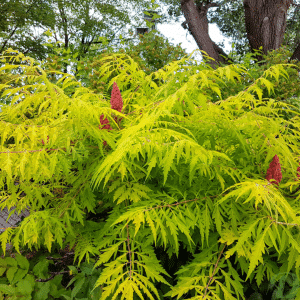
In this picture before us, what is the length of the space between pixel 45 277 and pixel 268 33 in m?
8.38

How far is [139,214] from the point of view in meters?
1.28

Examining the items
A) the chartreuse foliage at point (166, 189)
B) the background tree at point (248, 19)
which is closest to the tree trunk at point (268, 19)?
the background tree at point (248, 19)

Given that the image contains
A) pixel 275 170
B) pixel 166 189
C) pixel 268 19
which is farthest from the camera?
pixel 268 19

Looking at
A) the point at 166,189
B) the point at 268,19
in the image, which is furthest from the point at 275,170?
the point at 268,19

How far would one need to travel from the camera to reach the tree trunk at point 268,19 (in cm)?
742

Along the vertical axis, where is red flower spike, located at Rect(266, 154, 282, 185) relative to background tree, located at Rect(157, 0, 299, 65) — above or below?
below

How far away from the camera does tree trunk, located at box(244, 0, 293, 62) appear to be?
292 inches

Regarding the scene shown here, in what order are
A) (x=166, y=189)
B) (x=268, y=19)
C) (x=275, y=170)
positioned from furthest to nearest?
1. (x=268, y=19)
2. (x=166, y=189)
3. (x=275, y=170)

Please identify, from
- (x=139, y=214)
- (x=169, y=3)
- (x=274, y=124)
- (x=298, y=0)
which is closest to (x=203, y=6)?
(x=169, y=3)

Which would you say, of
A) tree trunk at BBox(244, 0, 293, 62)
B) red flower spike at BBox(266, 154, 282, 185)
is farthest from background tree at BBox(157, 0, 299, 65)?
red flower spike at BBox(266, 154, 282, 185)

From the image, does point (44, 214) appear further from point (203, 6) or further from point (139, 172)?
point (203, 6)

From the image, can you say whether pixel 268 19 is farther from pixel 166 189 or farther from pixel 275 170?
pixel 166 189

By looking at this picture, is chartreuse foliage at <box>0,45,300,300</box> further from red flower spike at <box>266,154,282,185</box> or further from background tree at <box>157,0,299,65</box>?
background tree at <box>157,0,299,65</box>

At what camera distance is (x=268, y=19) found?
745 centimetres
